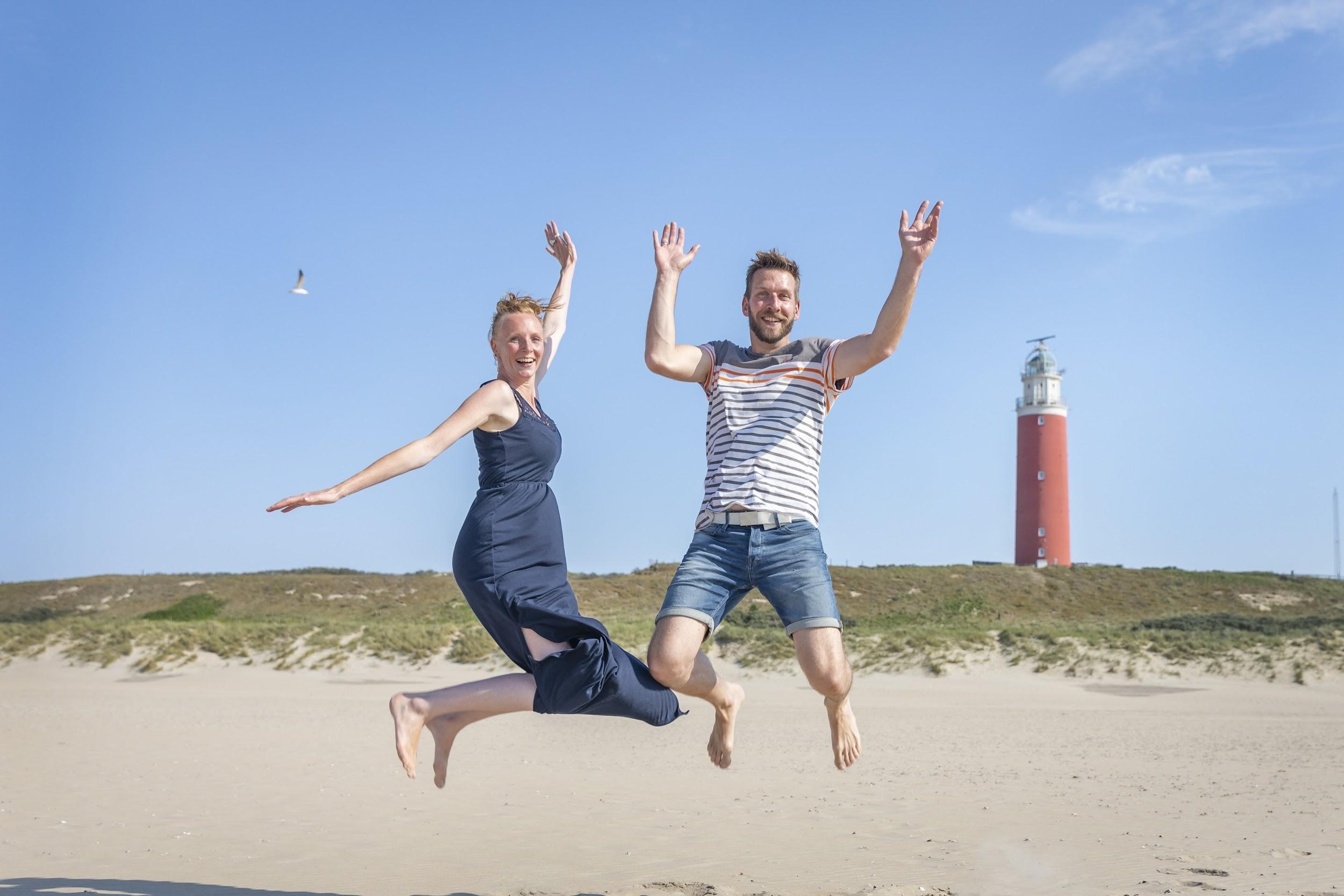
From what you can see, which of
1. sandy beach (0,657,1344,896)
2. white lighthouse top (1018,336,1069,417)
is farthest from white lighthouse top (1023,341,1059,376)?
sandy beach (0,657,1344,896)

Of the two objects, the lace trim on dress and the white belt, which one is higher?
the lace trim on dress

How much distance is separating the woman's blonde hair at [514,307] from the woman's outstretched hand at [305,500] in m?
1.39

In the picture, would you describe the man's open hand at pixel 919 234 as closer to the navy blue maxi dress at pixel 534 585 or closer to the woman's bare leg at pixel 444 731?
the navy blue maxi dress at pixel 534 585

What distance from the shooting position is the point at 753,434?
5.43 meters

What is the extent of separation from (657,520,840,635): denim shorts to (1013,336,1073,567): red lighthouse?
41375 millimetres

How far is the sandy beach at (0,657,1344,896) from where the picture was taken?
7301 mm

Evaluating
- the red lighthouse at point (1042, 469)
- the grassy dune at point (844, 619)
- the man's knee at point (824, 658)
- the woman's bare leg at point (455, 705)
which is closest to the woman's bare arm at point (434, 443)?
the woman's bare leg at point (455, 705)

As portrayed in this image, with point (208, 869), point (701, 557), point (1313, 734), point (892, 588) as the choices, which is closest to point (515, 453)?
point (701, 557)

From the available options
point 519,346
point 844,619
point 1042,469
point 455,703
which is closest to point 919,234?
point 519,346

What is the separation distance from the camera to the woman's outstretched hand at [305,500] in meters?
4.68

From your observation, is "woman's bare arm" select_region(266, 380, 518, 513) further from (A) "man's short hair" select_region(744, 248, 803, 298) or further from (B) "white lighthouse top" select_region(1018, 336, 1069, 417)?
(B) "white lighthouse top" select_region(1018, 336, 1069, 417)

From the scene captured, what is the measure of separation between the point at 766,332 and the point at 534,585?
5.25 ft

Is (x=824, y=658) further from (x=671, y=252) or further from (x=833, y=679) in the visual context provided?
(x=671, y=252)

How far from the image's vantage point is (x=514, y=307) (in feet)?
19.0
